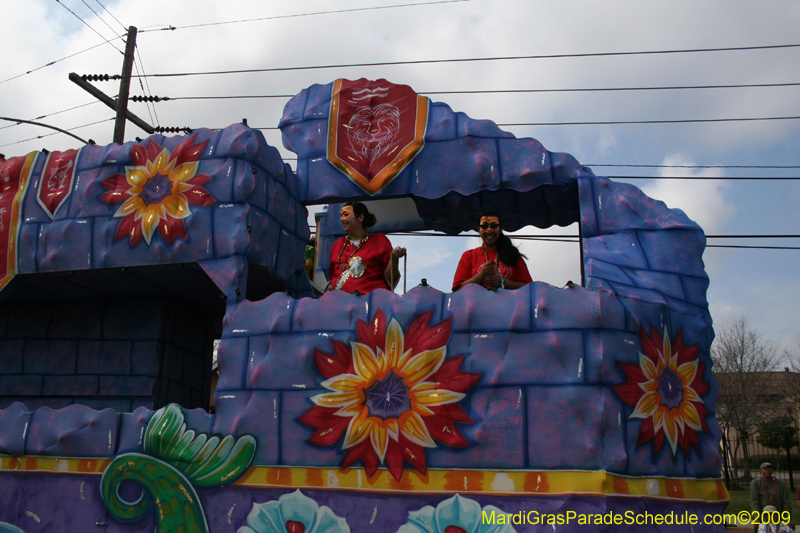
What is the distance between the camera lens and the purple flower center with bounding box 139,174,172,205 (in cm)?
594

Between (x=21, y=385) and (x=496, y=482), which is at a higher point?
(x=21, y=385)

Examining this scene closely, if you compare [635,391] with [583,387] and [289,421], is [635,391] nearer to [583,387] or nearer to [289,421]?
[583,387]

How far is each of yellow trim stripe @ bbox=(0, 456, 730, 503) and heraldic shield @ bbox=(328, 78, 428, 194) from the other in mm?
2833

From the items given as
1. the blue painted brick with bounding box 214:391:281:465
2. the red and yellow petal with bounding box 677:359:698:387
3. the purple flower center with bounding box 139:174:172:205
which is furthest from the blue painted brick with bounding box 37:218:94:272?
the red and yellow petal with bounding box 677:359:698:387

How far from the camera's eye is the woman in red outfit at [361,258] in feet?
18.9

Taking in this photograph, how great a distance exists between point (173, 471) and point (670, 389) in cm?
393

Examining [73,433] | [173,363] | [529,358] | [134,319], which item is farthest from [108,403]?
[529,358]

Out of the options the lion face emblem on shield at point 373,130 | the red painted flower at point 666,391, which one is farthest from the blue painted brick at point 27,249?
the red painted flower at point 666,391

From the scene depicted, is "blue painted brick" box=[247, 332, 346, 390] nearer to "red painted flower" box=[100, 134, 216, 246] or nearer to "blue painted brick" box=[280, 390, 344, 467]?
"blue painted brick" box=[280, 390, 344, 467]

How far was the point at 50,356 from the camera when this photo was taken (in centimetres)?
712

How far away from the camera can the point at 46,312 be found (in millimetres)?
7309

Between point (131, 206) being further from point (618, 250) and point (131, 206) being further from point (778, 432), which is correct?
point (778, 432)

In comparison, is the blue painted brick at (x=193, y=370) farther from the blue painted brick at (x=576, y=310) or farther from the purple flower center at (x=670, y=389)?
the purple flower center at (x=670, y=389)

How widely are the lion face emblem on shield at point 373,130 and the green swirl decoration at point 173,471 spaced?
3033mm
